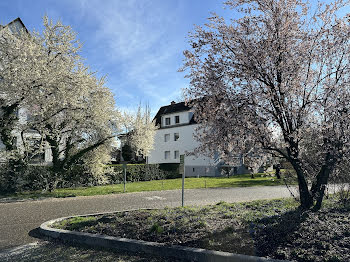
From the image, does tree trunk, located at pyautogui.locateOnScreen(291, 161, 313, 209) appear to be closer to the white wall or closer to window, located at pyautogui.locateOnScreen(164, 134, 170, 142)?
the white wall

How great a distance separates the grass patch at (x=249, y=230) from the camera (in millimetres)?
4434

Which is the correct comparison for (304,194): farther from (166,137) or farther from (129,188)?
(166,137)

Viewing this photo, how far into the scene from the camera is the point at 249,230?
5355mm

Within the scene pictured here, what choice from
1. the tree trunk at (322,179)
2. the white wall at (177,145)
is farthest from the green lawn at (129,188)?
the white wall at (177,145)

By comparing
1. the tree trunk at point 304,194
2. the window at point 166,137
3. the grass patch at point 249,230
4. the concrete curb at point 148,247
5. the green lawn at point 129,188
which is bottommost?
the green lawn at point 129,188

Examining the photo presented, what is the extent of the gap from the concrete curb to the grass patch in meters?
0.23

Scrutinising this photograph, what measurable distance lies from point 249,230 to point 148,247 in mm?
2005

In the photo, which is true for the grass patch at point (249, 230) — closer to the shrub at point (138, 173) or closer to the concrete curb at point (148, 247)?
the concrete curb at point (148, 247)

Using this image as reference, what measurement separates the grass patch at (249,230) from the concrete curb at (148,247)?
23 cm

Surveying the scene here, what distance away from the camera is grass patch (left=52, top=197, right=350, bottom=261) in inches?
175

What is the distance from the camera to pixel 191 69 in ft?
22.0

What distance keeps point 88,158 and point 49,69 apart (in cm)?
690

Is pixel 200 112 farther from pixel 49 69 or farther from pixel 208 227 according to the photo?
pixel 49 69

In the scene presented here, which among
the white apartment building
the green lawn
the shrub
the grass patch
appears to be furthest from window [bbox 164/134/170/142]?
the grass patch
